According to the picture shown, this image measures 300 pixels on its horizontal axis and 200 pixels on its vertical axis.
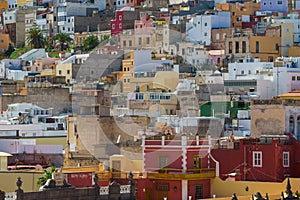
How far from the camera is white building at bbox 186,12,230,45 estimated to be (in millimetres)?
97750

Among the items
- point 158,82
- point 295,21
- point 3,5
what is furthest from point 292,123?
point 3,5

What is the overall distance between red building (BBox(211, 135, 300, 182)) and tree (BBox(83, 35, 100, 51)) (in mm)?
53339

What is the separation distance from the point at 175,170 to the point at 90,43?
5613 cm

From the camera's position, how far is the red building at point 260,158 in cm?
5150

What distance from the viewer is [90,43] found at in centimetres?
Result: 10631

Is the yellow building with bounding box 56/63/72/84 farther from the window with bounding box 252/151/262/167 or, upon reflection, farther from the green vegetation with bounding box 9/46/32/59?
the window with bounding box 252/151/262/167

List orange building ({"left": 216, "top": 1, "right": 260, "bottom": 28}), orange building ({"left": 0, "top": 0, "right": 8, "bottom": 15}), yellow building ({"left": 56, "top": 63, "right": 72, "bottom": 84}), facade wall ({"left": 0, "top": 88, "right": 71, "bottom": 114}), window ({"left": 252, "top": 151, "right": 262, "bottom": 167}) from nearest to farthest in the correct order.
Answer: window ({"left": 252, "top": 151, "right": 262, "bottom": 167}) → facade wall ({"left": 0, "top": 88, "right": 71, "bottom": 114}) → yellow building ({"left": 56, "top": 63, "right": 72, "bottom": 84}) → orange building ({"left": 216, "top": 1, "right": 260, "bottom": 28}) → orange building ({"left": 0, "top": 0, "right": 8, "bottom": 15})

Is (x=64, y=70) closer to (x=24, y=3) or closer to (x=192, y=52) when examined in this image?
(x=192, y=52)

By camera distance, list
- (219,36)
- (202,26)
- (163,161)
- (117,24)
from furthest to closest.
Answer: (117,24) → (202,26) → (219,36) → (163,161)

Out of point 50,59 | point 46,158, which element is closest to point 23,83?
point 50,59

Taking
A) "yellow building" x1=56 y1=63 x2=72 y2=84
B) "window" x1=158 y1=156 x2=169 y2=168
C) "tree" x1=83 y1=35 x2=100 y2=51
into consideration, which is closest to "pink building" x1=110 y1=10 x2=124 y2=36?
"tree" x1=83 y1=35 x2=100 y2=51

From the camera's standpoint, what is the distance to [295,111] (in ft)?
180

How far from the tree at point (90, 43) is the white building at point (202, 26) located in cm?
955

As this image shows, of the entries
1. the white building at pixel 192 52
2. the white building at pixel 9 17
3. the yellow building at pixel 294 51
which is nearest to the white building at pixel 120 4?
the white building at pixel 9 17
